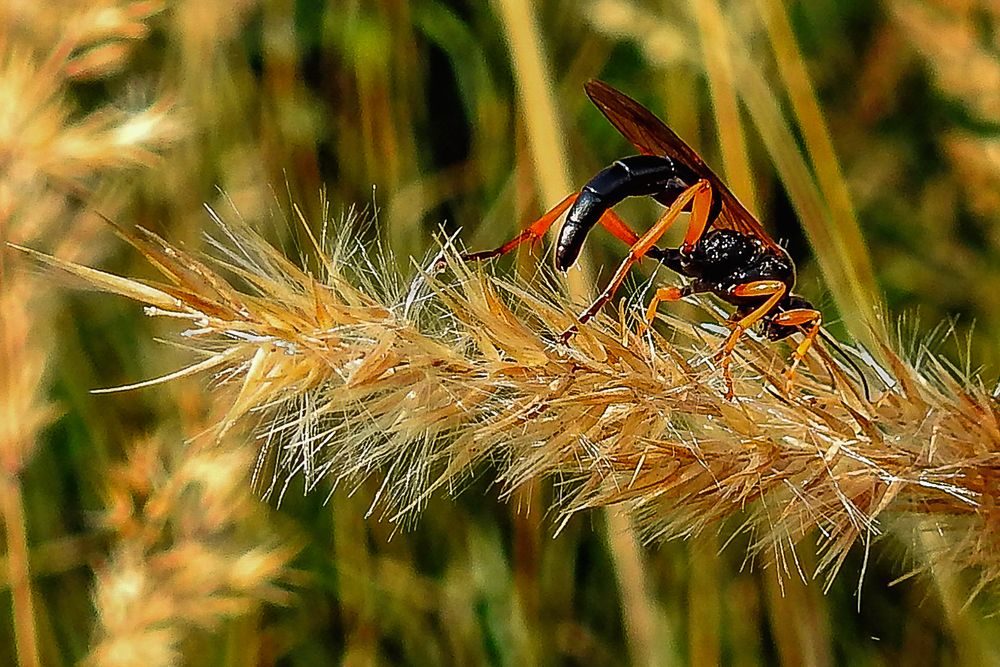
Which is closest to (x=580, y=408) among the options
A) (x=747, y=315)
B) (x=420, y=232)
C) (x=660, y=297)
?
(x=660, y=297)

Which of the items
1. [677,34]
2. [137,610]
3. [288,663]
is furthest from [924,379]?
[288,663]

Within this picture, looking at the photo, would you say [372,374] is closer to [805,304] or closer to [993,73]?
[805,304]

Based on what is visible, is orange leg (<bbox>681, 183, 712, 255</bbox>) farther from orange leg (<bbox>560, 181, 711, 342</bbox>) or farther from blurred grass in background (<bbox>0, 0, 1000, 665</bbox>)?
blurred grass in background (<bbox>0, 0, 1000, 665</bbox>)

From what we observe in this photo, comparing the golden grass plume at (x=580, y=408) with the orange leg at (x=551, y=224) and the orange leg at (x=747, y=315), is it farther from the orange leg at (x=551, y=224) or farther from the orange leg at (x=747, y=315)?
the orange leg at (x=551, y=224)

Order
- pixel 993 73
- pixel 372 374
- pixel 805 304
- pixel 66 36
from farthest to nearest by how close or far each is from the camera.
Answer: pixel 993 73, pixel 66 36, pixel 805 304, pixel 372 374

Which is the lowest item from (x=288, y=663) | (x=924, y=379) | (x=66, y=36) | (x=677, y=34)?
(x=288, y=663)

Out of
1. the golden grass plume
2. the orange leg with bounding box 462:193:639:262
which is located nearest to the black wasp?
the orange leg with bounding box 462:193:639:262

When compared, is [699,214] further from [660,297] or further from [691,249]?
[660,297]

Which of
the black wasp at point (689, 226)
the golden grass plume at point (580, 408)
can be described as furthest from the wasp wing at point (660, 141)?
the golden grass plume at point (580, 408)
